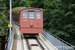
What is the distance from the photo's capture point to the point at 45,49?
1714 cm

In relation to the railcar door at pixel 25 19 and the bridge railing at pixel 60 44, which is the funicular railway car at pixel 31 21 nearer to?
the railcar door at pixel 25 19

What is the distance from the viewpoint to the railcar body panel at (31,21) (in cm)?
2264

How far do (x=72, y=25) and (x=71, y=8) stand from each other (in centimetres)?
276

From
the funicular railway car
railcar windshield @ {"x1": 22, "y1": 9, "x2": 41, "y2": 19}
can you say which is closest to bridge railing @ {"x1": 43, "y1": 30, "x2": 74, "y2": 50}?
the funicular railway car

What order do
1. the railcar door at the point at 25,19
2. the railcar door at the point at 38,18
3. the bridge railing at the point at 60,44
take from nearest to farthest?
the bridge railing at the point at 60,44, the railcar door at the point at 25,19, the railcar door at the point at 38,18

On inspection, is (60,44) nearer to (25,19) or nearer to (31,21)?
(31,21)

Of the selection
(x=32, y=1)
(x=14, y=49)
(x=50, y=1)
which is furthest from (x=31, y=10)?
(x=32, y=1)

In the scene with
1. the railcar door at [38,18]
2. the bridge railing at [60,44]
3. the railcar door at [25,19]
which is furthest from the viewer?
the railcar door at [38,18]

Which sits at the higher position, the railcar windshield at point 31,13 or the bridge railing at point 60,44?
the railcar windshield at point 31,13

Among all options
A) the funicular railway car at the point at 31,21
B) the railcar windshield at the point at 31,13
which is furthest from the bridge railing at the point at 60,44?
the railcar windshield at the point at 31,13

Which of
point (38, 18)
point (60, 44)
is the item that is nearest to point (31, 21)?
point (38, 18)

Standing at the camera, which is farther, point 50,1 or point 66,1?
point 50,1

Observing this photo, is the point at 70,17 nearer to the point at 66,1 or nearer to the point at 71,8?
the point at 71,8

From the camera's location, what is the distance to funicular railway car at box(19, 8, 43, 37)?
2265cm
